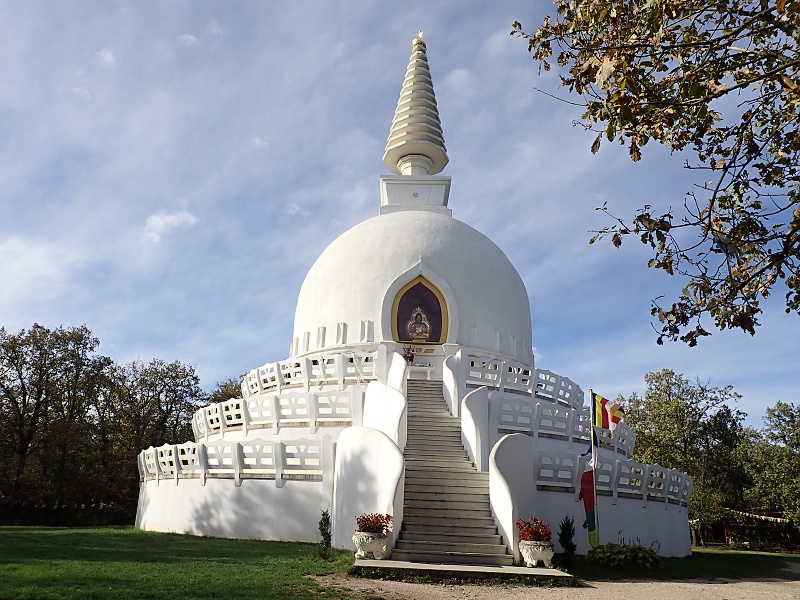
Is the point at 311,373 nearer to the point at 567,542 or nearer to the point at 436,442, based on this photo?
the point at 436,442

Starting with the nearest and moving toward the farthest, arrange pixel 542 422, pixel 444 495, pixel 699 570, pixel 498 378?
pixel 444 495 → pixel 699 570 → pixel 542 422 → pixel 498 378

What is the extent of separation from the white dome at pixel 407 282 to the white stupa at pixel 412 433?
2.2 inches

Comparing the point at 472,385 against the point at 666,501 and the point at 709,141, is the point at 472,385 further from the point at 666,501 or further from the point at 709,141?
the point at 709,141

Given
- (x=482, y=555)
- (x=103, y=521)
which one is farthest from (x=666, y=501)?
(x=103, y=521)

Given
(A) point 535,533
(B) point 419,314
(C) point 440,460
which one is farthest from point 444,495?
(B) point 419,314

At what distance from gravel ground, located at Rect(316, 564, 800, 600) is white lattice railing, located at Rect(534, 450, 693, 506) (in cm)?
299

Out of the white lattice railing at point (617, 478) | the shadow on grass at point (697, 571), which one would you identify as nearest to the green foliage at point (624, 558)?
the shadow on grass at point (697, 571)

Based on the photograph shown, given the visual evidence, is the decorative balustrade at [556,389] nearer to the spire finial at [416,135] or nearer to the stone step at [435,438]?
the stone step at [435,438]

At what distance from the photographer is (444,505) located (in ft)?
42.3

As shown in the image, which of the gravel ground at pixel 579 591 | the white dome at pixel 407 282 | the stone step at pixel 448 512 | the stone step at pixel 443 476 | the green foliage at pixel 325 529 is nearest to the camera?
the gravel ground at pixel 579 591

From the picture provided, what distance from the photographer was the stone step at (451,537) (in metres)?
11.9

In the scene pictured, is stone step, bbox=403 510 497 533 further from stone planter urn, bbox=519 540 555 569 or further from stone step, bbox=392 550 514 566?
stone planter urn, bbox=519 540 555 569

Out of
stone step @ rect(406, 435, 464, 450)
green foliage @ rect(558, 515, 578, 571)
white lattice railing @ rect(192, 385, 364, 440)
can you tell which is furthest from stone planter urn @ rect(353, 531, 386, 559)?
white lattice railing @ rect(192, 385, 364, 440)

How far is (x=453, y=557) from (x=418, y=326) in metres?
11.9
